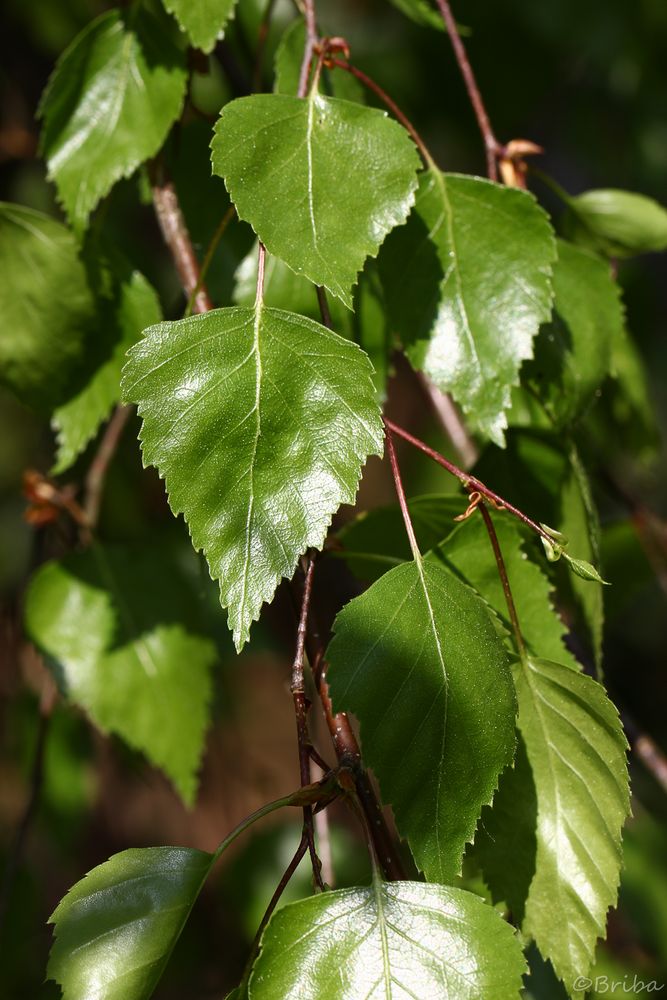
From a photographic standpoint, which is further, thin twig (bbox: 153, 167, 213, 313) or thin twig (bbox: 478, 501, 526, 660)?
thin twig (bbox: 153, 167, 213, 313)

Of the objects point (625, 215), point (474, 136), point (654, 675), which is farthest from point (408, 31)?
point (654, 675)

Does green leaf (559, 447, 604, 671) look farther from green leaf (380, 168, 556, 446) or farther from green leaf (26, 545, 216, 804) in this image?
green leaf (26, 545, 216, 804)

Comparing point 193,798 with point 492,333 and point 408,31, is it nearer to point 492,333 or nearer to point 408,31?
point 492,333

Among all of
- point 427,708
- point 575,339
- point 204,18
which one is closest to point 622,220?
point 575,339

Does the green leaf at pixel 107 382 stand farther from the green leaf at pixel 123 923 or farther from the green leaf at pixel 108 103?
the green leaf at pixel 123 923

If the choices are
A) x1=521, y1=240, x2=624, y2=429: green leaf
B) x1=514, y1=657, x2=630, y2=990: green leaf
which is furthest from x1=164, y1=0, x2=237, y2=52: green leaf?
x1=514, y1=657, x2=630, y2=990: green leaf
